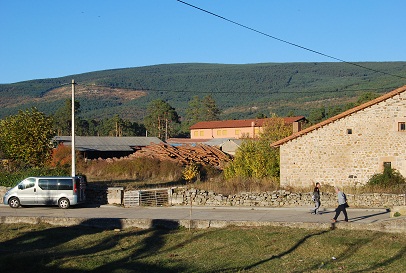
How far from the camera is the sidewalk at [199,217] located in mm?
22672

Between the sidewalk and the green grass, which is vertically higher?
the sidewalk

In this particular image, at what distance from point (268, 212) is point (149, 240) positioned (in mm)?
9993

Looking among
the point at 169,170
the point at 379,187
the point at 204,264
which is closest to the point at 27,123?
the point at 169,170

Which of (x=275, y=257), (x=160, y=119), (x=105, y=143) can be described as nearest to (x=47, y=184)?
(x=275, y=257)

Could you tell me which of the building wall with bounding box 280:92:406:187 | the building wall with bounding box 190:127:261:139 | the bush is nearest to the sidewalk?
the bush

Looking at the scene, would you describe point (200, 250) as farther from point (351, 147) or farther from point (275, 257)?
point (351, 147)

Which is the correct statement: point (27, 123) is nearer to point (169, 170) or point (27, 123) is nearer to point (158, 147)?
point (169, 170)

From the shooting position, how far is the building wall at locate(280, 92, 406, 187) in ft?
119

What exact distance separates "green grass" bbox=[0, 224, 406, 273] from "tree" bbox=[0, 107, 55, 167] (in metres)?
21.5

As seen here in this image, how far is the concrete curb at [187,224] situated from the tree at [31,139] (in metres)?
19.4

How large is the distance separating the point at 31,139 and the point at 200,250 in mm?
28952

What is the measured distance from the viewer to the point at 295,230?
71.8 ft

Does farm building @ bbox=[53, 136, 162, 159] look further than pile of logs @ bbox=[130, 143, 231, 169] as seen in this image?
Yes

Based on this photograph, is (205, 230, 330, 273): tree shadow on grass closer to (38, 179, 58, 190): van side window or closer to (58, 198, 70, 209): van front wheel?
(58, 198, 70, 209): van front wheel
